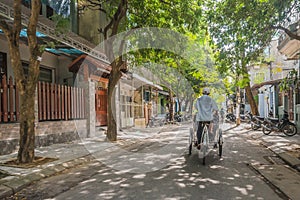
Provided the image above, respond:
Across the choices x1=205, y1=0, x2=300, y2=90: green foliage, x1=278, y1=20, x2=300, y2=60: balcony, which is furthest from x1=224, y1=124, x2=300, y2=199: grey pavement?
x1=278, y1=20, x2=300, y2=60: balcony

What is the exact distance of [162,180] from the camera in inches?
220

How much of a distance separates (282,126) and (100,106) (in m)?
9.57

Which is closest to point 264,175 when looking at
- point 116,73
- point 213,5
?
point 213,5

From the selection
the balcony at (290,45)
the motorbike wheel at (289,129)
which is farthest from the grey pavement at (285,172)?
the balcony at (290,45)

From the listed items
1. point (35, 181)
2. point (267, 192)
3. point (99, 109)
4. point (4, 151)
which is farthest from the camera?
point (99, 109)

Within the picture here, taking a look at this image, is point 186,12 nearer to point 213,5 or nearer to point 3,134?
point 213,5

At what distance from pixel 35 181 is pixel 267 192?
14.3 feet

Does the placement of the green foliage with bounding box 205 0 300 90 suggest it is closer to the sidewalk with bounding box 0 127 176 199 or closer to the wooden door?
the sidewalk with bounding box 0 127 176 199

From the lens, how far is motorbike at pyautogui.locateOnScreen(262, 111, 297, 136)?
46.2 ft

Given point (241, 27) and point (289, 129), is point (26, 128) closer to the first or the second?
point (241, 27)

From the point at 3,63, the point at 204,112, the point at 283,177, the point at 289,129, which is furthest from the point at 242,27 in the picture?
the point at 3,63

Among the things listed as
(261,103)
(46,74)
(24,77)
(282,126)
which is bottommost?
(282,126)

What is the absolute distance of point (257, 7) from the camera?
860 cm

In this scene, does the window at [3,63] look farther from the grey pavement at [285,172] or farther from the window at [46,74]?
the grey pavement at [285,172]
